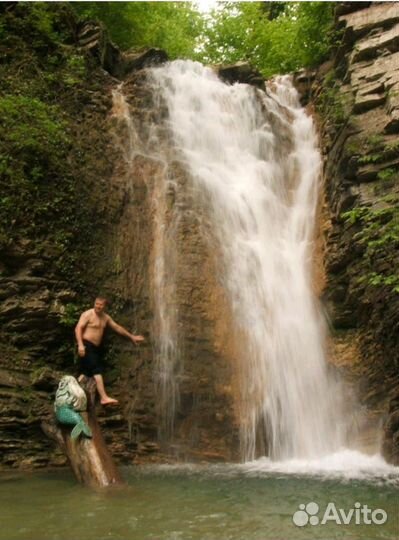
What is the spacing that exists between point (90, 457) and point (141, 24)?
14.5 metres

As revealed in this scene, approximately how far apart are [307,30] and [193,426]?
11012 millimetres

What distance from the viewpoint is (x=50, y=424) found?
23.1ft

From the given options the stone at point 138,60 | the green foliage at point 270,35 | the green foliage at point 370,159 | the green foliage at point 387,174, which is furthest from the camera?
the green foliage at point 270,35

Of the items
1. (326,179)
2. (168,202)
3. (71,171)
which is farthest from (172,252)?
(326,179)

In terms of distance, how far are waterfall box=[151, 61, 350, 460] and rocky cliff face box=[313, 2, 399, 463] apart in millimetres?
524

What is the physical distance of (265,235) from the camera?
10.6 metres

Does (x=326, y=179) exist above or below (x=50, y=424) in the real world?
above

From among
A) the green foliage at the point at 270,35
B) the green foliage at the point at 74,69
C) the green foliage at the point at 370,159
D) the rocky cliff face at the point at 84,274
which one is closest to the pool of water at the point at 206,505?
the rocky cliff face at the point at 84,274

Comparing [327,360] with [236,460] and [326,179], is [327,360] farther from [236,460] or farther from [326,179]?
[326,179]

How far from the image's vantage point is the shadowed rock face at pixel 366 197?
855 cm

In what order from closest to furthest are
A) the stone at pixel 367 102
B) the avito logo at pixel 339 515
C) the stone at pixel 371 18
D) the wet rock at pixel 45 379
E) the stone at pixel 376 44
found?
the avito logo at pixel 339 515
the wet rock at pixel 45 379
the stone at pixel 367 102
the stone at pixel 376 44
the stone at pixel 371 18

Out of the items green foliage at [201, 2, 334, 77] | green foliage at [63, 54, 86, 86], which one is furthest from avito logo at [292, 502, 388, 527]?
green foliage at [201, 2, 334, 77]

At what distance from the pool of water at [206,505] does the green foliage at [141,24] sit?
40.3 ft

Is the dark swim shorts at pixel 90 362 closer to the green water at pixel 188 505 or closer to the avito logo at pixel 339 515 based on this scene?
the green water at pixel 188 505
